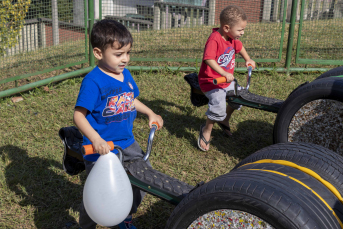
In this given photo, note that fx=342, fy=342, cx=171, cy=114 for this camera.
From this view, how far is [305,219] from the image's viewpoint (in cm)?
147

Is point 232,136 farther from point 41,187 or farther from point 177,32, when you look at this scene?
point 177,32

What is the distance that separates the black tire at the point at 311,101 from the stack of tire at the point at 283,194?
3.66ft

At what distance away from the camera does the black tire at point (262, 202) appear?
149 centimetres

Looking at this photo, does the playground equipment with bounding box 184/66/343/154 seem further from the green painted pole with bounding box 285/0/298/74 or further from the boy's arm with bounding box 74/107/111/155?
the green painted pole with bounding box 285/0/298/74

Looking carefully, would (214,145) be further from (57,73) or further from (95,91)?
(57,73)

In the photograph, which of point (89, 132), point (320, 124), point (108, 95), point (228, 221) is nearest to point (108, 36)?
point (108, 95)

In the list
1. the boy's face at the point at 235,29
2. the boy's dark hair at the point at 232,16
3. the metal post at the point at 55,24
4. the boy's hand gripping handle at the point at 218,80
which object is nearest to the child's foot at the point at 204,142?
the boy's hand gripping handle at the point at 218,80

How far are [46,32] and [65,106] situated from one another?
5.15 ft

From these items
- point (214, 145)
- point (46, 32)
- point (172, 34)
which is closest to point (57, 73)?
point (46, 32)

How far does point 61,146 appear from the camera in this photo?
3803 mm

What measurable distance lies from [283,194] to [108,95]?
1197 millimetres

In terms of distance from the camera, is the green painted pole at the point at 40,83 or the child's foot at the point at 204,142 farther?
the green painted pole at the point at 40,83

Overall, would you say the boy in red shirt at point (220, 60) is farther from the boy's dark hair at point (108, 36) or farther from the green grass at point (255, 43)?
the green grass at point (255, 43)

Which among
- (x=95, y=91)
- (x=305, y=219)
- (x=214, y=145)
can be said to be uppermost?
(x=95, y=91)
